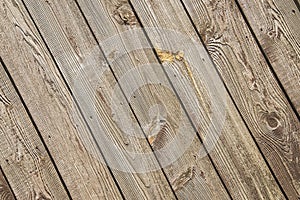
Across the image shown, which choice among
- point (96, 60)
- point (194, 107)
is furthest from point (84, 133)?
point (194, 107)

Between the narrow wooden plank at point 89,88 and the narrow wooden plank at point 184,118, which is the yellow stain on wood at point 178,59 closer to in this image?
the narrow wooden plank at point 184,118

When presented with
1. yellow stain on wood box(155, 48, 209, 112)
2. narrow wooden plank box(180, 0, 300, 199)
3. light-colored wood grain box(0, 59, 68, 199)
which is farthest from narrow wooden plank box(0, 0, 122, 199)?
narrow wooden plank box(180, 0, 300, 199)

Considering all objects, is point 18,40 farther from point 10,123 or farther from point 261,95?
point 261,95

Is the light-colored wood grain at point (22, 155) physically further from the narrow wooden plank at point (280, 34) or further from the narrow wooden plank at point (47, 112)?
the narrow wooden plank at point (280, 34)

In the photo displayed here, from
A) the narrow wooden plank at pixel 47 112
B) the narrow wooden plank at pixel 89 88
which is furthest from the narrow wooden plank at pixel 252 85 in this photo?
the narrow wooden plank at pixel 47 112

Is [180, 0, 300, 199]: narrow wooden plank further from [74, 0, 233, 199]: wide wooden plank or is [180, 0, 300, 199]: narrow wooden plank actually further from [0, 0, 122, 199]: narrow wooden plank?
[0, 0, 122, 199]: narrow wooden plank

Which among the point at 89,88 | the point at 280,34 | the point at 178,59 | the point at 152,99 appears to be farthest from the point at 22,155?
the point at 280,34
